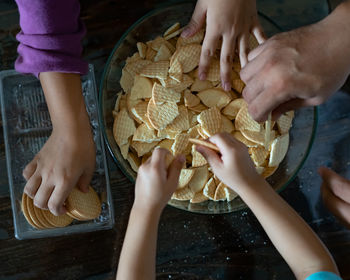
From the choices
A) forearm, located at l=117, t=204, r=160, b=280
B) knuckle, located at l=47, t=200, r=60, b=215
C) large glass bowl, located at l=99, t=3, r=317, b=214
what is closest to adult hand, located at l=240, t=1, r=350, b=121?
large glass bowl, located at l=99, t=3, r=317, b=214

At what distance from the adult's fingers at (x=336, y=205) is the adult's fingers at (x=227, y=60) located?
255 mm

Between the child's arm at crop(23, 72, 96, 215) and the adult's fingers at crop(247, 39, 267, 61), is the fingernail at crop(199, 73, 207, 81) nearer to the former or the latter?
the adult's fingers at crop(247, 39, 267, 61)

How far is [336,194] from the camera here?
0.71 metres

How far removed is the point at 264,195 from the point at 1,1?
0.56m

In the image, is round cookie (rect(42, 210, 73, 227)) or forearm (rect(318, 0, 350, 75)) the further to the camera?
round cookie (rect(42, 210, 73, 227))

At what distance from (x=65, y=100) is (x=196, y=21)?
9.6 inches

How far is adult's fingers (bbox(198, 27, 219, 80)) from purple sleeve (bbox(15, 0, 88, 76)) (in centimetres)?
19

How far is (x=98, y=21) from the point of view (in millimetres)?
735

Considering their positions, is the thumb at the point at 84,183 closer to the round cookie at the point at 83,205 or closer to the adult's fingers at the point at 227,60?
the round cookie at the point at 83,205

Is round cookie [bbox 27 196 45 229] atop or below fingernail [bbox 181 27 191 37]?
below

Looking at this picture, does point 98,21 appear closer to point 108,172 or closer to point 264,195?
point 108,172

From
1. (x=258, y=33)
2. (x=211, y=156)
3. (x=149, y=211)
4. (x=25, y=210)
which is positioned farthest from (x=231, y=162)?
(x=25, y=210)

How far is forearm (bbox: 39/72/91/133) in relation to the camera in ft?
2.10

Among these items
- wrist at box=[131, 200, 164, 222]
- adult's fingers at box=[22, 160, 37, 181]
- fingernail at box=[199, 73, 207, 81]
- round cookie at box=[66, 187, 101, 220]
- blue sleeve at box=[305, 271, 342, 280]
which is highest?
fingernail at box=[199, 73, 207, 81]
